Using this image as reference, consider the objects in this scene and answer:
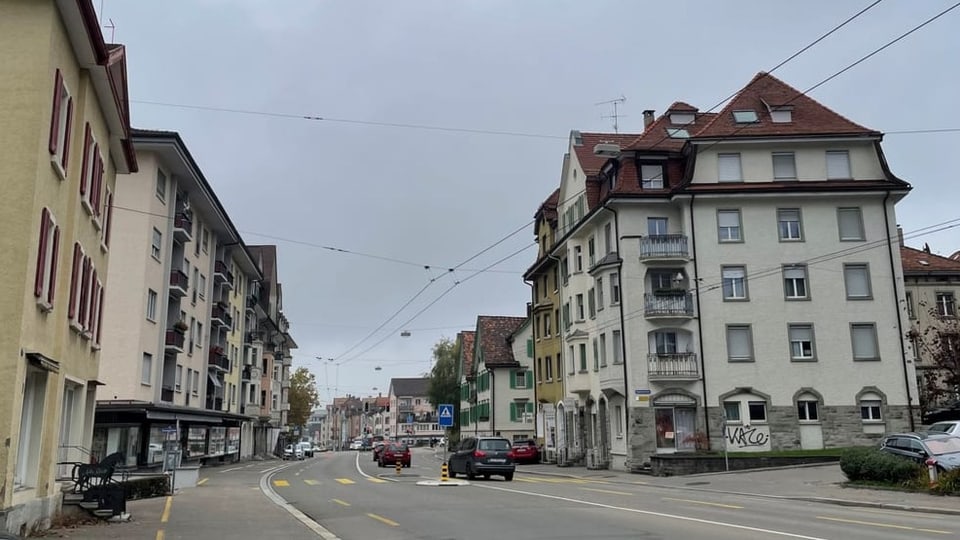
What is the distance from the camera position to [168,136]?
36.4 meters

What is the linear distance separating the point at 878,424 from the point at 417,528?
28825 millimetres

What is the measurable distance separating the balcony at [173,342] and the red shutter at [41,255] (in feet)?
94.2

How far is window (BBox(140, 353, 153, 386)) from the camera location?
122ft

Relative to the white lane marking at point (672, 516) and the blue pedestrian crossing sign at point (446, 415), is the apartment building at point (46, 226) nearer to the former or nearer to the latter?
the white lane marking at point (672, 516)

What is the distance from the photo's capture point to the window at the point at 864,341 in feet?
121

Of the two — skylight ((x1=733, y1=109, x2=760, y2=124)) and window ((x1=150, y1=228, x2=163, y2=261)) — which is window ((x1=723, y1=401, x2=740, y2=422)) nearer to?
skylight ((x1=733, y1=109, x2=760, y2=124))

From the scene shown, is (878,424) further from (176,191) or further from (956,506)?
(176,191)

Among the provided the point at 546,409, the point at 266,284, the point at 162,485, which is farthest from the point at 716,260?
the point at 266,284

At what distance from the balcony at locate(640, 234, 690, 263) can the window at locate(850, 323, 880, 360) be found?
841 cm

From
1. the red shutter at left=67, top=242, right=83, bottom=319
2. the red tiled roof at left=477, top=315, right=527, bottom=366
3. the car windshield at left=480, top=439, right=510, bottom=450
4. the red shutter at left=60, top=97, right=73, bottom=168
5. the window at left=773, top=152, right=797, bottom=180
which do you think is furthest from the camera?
the red tiled roof at left=477, top=315, right=527, bottom=366

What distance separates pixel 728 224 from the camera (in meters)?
38.3

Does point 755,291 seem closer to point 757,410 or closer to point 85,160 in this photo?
point 757,410

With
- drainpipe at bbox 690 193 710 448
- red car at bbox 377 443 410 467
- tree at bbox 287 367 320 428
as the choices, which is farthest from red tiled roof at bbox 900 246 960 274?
tree at bbox 287 367 320 428

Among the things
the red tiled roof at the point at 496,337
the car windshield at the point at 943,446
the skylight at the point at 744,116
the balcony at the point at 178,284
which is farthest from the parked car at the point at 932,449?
the red tiled roof at the point at 496,337
